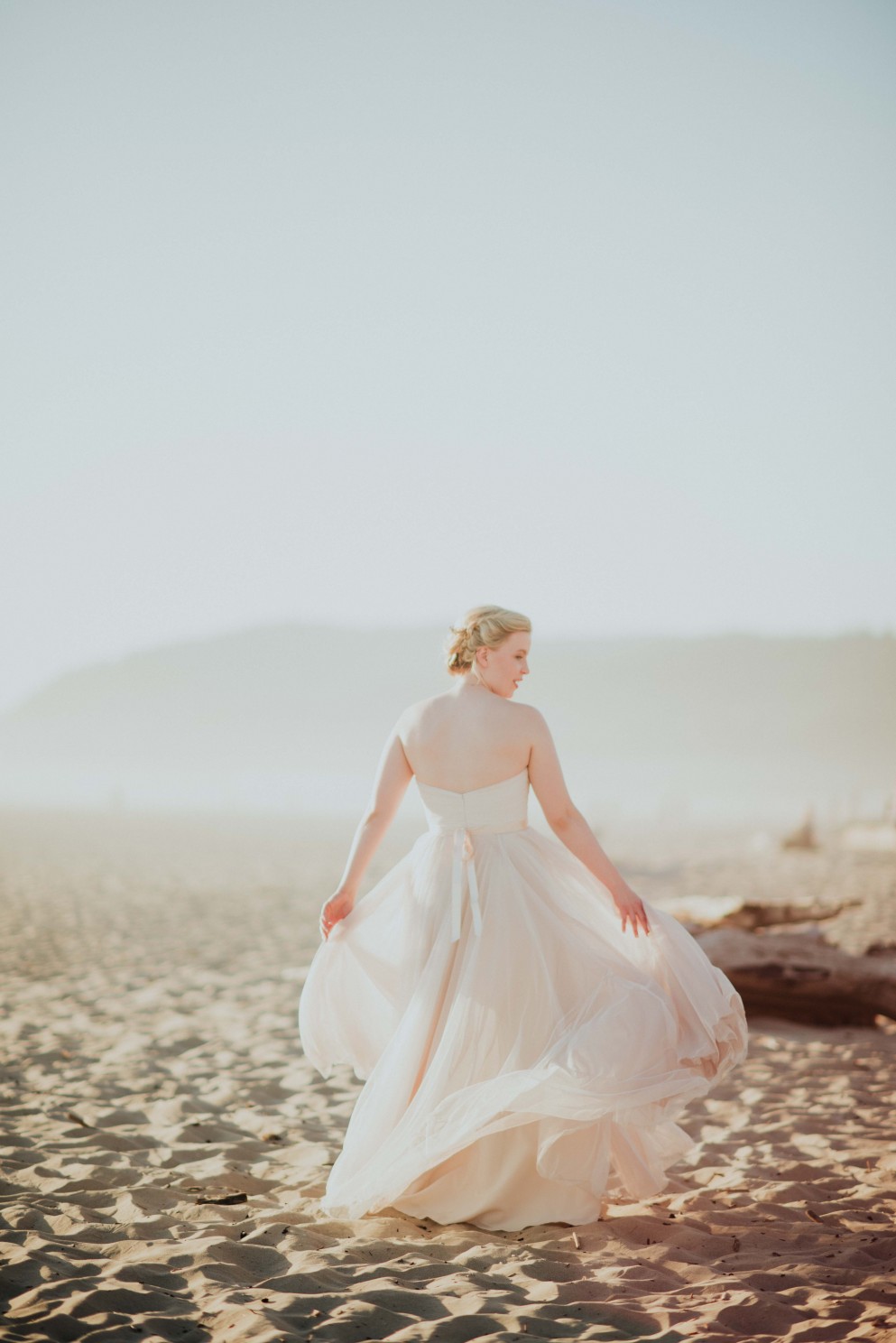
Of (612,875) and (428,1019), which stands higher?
(612,875)

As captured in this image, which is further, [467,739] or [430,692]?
[430,692]

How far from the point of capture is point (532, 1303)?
2848mm

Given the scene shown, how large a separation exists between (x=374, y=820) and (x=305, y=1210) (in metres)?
1.42

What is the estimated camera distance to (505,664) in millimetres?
3766

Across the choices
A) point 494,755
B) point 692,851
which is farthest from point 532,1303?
point 692,851

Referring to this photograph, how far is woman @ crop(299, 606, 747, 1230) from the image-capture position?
10.8 ft

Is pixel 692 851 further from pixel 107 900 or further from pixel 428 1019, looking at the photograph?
pixel 428 1019

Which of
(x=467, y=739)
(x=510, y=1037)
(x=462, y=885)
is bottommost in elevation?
(x=510, y=1037)

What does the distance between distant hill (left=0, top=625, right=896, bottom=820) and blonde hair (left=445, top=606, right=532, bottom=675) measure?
211 ft

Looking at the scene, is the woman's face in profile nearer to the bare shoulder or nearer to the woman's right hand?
the bare shoulder

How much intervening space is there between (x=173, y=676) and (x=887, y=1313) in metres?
127

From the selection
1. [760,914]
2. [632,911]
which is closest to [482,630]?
[632,911]

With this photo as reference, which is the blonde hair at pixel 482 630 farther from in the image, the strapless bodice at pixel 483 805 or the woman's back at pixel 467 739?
the strapless bodice at pixel 483 805

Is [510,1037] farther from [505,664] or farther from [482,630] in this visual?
[482,630]
